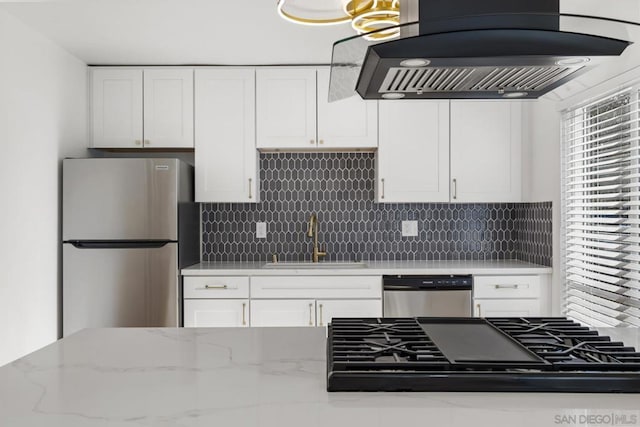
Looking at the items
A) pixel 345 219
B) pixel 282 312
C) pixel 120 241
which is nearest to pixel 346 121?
pixel 345 219

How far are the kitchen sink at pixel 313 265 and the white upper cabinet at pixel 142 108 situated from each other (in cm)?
105

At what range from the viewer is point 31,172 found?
319 centimetres

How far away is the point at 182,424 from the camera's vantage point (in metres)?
0.98

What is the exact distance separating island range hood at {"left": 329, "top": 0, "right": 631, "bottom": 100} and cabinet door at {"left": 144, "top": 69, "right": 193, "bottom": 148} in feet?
8.40

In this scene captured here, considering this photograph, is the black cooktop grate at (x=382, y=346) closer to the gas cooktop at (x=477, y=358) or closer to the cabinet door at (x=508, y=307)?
the gas cooktop at (x=477, y=358)

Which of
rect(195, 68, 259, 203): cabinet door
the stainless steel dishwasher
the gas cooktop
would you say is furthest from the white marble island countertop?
rect(195, 68, 259, 203): cabinet door

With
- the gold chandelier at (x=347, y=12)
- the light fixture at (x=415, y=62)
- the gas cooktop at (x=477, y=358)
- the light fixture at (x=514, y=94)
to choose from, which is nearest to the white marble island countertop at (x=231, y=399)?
the gas cooktop at (x=477, y=358)

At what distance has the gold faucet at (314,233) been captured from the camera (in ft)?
13.4

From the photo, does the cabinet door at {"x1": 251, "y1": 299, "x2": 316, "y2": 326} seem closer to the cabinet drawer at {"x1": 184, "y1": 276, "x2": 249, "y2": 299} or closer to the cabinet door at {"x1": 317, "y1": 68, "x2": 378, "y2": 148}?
the cabinet drawer at {"x1": 184, "y1": 276, "x2": 249, "y2": 299}

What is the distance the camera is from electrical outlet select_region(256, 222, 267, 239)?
4.22 metres

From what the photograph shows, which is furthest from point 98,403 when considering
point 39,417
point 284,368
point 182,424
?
point 284,368

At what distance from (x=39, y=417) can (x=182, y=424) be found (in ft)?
0.92

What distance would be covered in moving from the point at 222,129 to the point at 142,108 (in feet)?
1.92

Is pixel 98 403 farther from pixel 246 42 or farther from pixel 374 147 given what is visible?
pixel 374 147
